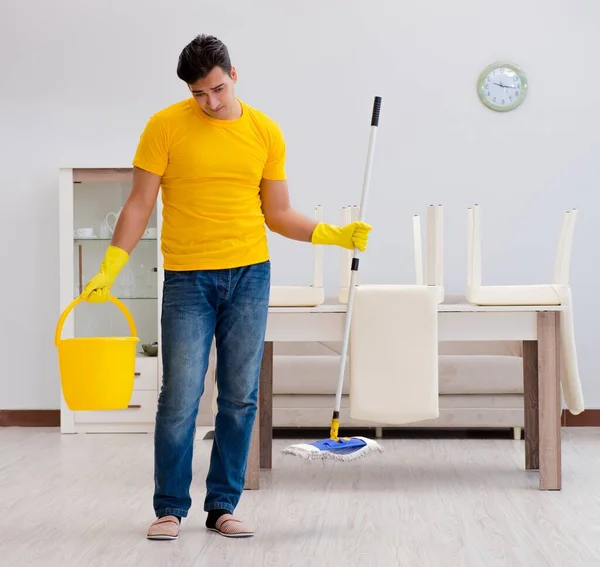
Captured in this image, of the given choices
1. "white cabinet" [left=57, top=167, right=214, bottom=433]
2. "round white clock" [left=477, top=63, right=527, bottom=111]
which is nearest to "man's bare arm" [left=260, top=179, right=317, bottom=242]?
"white cabinet" [left=57, top=167, right=214, bottom=433]

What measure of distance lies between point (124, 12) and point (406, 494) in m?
3.32

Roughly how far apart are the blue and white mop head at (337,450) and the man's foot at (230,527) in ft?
0.95

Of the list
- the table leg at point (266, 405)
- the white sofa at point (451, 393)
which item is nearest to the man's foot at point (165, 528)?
the table leg at point (266, 405)

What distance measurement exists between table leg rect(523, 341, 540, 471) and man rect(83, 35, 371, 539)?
1.40 m

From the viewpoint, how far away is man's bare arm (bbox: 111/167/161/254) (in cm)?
248

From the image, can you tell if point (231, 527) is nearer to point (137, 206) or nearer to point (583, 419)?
point (137, 206)

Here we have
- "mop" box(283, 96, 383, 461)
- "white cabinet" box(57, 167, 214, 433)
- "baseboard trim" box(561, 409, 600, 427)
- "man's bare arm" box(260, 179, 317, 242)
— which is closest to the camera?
"man's bare arm" box(260, 179, 317, 242)

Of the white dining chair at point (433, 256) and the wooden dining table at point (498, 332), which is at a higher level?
the white dining chair at point (433, 256)

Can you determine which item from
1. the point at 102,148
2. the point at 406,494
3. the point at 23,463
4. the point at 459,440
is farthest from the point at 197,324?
the point at 102,148

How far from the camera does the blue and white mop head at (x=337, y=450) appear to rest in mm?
2791

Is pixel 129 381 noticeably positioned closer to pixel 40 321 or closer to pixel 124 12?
pixel 40 321

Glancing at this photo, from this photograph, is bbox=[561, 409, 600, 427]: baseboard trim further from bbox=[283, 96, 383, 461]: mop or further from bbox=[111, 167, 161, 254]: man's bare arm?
bbox=[111, 167, 161, 254]: man's bare arm

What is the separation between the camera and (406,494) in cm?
316

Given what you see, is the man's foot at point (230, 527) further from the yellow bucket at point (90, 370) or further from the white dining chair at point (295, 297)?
the white dining chair at point (295, 297)
